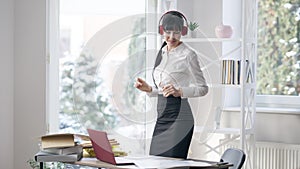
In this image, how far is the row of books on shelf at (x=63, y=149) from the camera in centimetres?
353

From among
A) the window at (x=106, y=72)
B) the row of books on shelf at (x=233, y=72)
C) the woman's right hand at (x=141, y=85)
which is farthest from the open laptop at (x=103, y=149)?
the row of books on shelf at (x=233, y=72)

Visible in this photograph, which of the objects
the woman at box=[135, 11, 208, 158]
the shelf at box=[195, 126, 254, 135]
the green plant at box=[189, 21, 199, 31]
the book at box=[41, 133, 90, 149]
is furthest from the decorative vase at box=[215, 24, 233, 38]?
the book at box=[41, 133, 90, 149]

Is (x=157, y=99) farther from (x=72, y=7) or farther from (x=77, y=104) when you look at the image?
(x=72, y=7)

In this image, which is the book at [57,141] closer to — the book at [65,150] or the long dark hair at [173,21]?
the book at [65,150]

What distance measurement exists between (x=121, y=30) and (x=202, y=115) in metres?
1.11

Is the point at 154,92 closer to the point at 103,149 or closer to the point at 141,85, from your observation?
the point at 141,85

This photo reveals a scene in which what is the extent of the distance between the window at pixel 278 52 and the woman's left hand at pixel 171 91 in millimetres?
1597

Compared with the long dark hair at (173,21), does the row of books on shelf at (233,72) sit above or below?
below

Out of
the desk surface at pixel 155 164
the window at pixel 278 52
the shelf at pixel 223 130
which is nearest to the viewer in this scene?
the desk surface at pixel 155 164

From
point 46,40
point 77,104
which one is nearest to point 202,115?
point 77,104

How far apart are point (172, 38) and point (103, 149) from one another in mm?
846

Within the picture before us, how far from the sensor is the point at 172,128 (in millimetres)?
3830

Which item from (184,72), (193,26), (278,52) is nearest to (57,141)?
(184,72)

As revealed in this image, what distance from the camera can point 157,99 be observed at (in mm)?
4012
